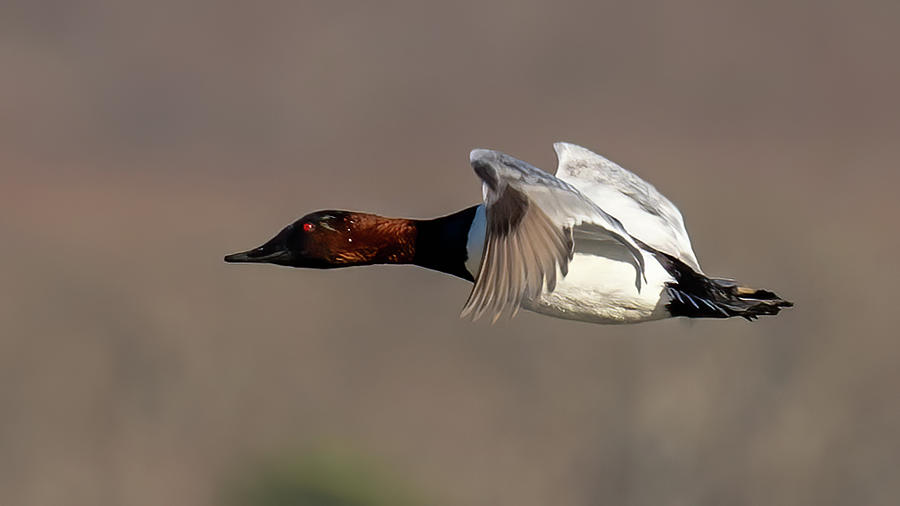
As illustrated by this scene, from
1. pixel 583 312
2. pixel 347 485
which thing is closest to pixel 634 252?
pixel 583 312

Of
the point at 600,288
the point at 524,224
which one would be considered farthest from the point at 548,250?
the point at 600,288

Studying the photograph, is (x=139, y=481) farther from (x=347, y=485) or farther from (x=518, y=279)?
(x=518, y=279)

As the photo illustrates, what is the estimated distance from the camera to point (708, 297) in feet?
15.5

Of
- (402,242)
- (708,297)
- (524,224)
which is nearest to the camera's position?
(524,224)

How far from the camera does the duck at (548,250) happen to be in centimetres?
402

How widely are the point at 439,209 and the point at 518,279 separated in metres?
7.52

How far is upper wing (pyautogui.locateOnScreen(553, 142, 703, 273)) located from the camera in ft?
16.6

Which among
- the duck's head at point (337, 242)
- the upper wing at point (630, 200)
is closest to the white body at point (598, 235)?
the upper wing at point (630, 200)

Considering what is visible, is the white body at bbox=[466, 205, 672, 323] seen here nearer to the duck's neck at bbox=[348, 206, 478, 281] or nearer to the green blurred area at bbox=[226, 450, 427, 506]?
the duck's neck at bbox=[348, 206, 478, 281]

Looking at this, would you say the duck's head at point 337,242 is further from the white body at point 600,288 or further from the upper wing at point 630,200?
the upper wing at point 630,200

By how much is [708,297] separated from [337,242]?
1.11 meters

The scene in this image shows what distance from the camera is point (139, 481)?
10180mm

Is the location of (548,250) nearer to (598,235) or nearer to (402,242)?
(598,235)

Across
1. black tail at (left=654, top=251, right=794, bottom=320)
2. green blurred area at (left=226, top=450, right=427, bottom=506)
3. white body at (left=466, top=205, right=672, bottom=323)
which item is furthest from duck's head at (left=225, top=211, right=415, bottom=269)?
green blurred area at (left=226, top=450, right=427, bottom=506)
